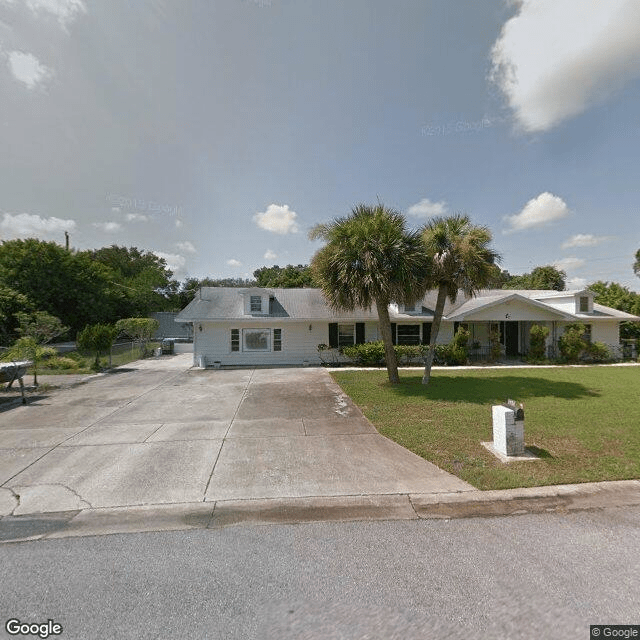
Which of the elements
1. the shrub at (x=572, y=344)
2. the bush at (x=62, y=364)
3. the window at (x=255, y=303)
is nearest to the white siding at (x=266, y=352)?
the window at (x=255, y=303)

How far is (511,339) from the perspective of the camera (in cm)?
2091

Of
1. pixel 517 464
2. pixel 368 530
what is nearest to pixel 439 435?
pixel 517 464

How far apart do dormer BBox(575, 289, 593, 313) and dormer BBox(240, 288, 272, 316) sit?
18.5 m

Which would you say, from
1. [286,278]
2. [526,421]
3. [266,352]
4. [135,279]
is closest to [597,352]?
[526,421]

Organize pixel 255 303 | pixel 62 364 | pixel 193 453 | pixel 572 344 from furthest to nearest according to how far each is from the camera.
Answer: pixel 255 303 → pixel 572 344 → pixel 62 364 → pixel 193 453

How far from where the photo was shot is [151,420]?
781 centimetres

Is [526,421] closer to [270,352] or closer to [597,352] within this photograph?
[270,352]

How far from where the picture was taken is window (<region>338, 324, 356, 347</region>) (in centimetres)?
1822

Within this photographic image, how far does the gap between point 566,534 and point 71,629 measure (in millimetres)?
4526

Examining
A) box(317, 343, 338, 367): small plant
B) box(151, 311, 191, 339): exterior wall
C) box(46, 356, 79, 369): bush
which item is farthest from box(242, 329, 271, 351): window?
box(151, 311, 191, 339): exterior wall

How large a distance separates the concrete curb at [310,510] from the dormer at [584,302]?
63.5 feet

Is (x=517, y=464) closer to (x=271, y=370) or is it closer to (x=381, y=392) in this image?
(x=381, y=392)

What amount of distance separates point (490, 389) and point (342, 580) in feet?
32.5

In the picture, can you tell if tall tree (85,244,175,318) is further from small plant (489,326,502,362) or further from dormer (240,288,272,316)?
small plant (489,326,502,362)
